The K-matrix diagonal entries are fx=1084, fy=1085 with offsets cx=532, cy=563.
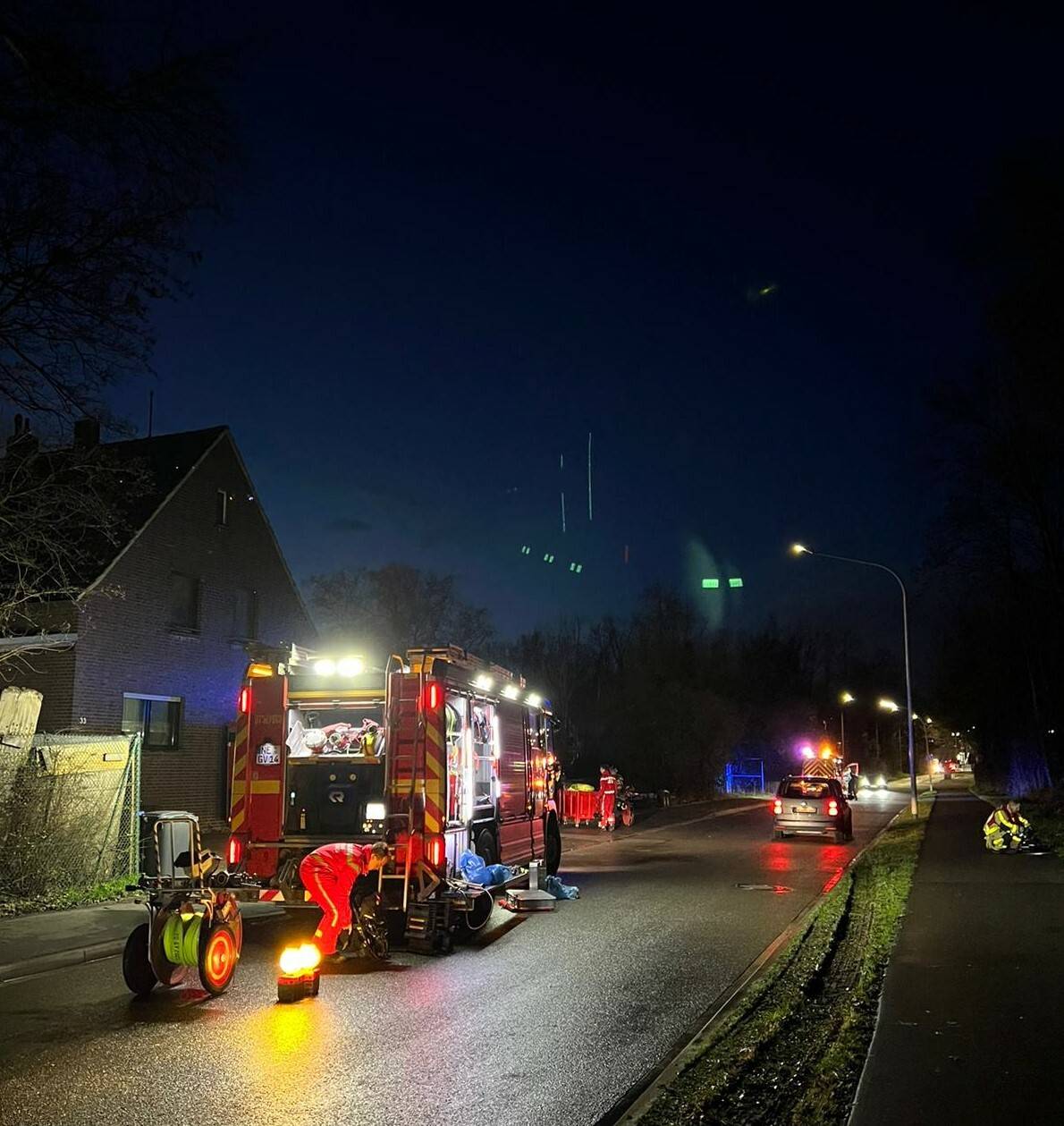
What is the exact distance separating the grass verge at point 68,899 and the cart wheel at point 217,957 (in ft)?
17.4

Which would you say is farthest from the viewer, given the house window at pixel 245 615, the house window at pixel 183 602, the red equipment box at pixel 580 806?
the red equipment box at pixel 580 806

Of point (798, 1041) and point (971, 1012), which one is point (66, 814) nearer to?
point (798, 1041)

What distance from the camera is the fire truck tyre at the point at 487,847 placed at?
43.2 ft

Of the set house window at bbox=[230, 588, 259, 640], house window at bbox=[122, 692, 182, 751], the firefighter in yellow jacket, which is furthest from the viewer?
house window at bbox=[230, 588, 259, 640]

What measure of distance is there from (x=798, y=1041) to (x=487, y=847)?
706 cm

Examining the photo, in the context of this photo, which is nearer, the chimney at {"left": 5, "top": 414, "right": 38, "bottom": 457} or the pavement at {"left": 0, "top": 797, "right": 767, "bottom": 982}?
the pavement at {"left": 0, "top": 797, "right": 767, "bottom": 982}

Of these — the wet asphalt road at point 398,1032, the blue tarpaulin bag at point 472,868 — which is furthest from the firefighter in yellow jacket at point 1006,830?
the blue tarpaulin bag at point 472,868

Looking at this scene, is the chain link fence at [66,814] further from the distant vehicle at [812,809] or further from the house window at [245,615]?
the distant vehicle at [812,809]

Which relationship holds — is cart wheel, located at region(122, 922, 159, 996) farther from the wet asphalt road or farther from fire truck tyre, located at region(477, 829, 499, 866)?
fire truck tyre, located at region(477, 829, 499, 866)

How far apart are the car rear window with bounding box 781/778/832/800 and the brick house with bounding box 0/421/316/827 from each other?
42.6 feet

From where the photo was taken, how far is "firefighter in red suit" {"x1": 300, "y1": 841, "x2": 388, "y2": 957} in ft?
30.3

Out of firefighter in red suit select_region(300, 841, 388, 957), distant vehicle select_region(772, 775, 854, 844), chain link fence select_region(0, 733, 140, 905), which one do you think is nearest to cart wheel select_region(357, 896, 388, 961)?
firefighter in red suit select_region(300, 841, 388, 957)

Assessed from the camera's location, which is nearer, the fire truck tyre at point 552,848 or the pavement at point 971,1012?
the pavement at point 971,1012

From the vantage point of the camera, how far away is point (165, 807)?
23.2 m
